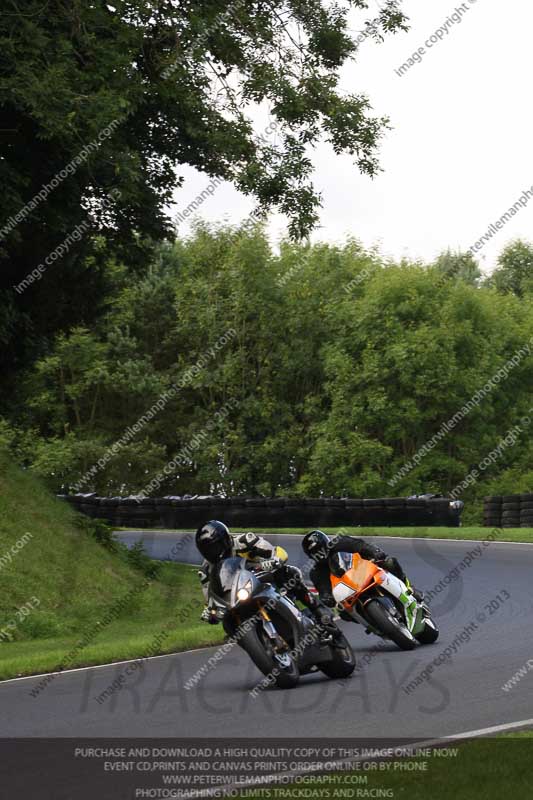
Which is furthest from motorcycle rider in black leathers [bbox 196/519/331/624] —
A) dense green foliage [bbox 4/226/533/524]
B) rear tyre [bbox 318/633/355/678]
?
dense green foliage [bbox 4/226/533/524]

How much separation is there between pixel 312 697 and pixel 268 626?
0.65 meters

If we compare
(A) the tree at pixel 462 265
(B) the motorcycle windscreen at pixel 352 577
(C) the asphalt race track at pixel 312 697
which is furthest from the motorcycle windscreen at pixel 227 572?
(A) the tree at pixel 462 265

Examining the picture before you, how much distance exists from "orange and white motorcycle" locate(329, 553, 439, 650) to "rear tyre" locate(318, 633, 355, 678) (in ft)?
3.11

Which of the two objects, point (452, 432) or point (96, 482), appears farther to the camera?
point (96, 482)

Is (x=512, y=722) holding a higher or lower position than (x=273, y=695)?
higher

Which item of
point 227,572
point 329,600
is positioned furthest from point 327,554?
point 227,572

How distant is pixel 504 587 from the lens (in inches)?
715

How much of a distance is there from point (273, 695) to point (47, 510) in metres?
11.9

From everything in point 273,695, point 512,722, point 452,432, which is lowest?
point 273,695

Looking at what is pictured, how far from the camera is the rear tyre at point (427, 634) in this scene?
499 inches

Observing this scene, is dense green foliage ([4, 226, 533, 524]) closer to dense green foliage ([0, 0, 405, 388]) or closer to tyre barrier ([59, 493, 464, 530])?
tyre barrier ([59, 493, 464, 530])

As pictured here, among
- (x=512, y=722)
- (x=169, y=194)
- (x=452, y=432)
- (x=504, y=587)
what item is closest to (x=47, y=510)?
(x=169, y=194)
